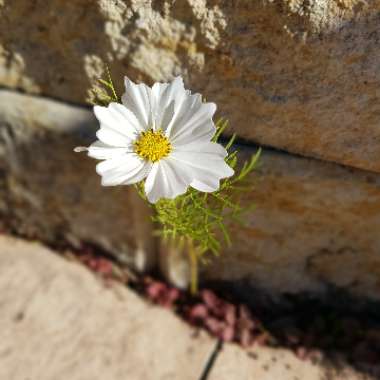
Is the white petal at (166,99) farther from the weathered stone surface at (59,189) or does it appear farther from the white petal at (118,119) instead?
the weathered stone surface at (59,189)

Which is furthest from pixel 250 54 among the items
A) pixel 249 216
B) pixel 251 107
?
pixel 249 216

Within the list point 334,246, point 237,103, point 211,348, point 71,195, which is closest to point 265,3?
point 237,103

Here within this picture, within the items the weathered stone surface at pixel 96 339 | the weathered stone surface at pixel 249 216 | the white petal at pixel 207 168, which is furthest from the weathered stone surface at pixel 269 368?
the white petal at pixel 207 168

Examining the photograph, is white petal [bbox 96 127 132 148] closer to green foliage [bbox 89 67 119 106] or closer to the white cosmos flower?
the white cosmos flower

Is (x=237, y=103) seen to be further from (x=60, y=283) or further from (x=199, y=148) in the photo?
(x=60, y=283)

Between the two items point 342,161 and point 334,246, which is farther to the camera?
point 334,246

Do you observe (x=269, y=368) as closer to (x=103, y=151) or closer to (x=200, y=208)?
(x=200, y=208)
